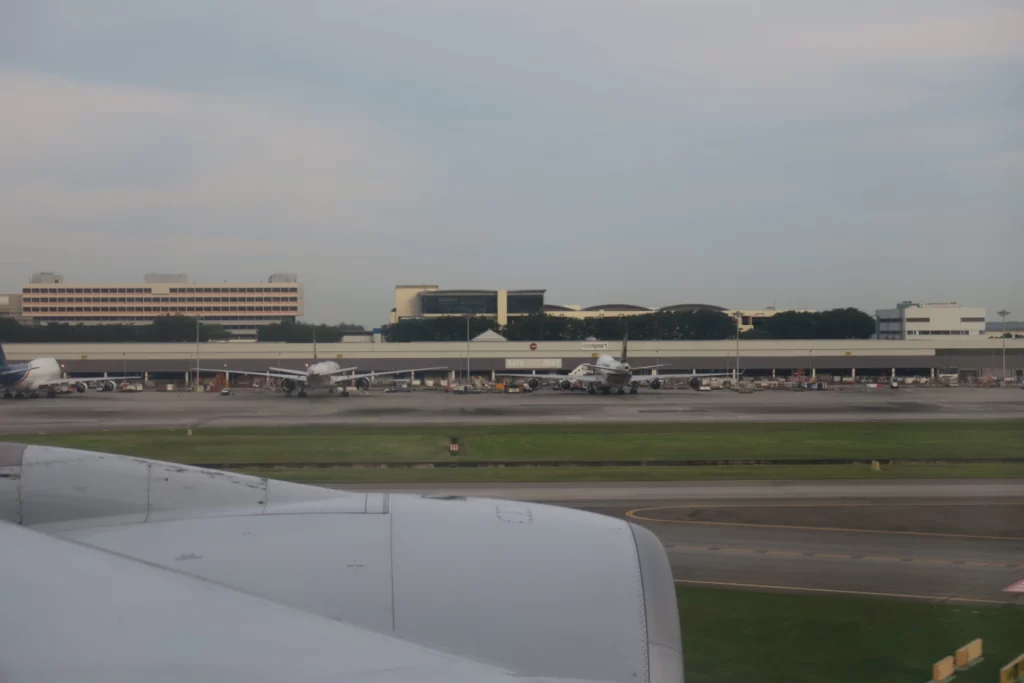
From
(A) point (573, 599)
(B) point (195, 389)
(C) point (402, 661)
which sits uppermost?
(C) point (402, 661)

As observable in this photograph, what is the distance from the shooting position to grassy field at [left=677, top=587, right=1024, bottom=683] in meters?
14.2

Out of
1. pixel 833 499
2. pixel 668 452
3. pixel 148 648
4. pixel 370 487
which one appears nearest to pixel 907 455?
pixel 668 452

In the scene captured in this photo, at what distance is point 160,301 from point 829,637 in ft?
129

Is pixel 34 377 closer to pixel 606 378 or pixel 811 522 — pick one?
pixel 606 378

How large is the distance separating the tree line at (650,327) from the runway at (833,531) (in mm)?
92671

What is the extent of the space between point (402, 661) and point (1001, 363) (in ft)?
417

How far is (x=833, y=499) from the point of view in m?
30.5

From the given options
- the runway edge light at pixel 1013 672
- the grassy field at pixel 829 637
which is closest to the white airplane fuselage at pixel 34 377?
the grassy field at pixel 829 637

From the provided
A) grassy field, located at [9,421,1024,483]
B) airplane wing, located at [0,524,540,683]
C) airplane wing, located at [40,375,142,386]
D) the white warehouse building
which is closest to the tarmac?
grassy field, located at [9,421,1024,483]

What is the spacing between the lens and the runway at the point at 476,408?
59875 mm

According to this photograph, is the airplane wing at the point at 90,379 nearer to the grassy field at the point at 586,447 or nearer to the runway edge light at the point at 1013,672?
the grassy field at the point at 586,447

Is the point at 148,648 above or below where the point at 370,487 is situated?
above

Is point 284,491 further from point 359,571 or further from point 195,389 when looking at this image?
point 195,389

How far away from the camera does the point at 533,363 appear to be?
12419cm
